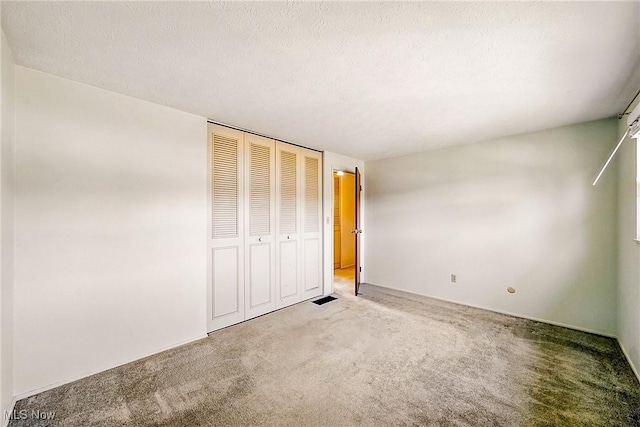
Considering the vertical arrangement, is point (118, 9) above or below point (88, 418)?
above

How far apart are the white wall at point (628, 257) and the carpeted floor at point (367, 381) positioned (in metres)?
0.20

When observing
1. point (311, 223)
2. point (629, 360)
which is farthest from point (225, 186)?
point (629, 360)

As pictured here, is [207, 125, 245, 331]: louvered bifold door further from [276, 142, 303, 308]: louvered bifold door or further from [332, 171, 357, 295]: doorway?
[332, 171, 357, 295]: doorway

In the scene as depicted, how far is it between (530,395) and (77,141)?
12.5ft

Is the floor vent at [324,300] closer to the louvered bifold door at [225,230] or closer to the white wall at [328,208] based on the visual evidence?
the white wall at [328,208]

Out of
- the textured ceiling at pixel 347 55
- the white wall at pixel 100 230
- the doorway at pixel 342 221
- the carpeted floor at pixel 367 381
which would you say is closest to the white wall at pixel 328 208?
the carpeted floor at pixel 367 381

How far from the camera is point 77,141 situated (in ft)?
6.68

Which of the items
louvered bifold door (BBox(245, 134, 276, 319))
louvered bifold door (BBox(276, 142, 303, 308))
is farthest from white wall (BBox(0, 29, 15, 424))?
louvered bifold door (BBox(276, 142, 303, 308))

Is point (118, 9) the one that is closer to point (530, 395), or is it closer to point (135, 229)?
point (135, 229)

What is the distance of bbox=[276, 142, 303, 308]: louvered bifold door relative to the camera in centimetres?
356

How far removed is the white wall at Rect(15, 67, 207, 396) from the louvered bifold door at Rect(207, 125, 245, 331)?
7.1 inches

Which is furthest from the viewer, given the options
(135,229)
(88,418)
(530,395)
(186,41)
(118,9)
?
(135,229)

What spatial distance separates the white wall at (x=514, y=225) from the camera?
9.22ft

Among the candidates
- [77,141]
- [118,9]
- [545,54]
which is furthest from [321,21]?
[77,141]
